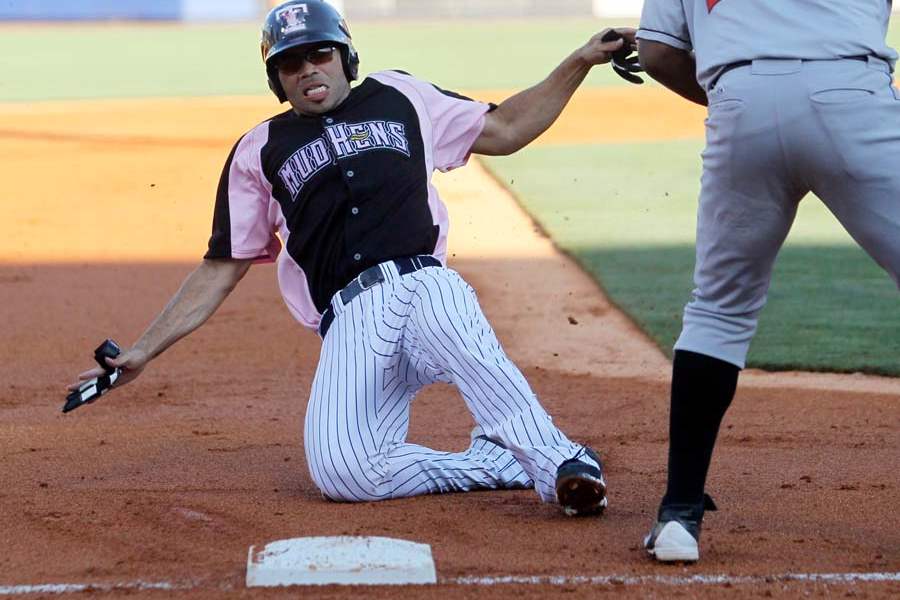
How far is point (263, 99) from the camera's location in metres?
18.3

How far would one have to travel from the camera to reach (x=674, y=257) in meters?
8.82

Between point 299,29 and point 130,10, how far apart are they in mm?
30380

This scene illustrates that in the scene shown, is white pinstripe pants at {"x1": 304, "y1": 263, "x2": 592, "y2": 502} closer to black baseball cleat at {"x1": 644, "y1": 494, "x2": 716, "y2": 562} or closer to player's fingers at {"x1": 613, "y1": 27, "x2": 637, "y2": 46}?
black baseball cleat at {"x1": 644, "y1": 494, "x2": 716, "y2": 562}

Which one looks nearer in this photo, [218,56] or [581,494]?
[581,494]

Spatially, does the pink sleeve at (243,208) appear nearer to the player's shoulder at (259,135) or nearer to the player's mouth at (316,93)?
the player's shoulder at (259,135)

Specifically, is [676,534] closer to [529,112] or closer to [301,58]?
[529,112]

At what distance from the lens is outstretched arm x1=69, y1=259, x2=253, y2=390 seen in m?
3.93

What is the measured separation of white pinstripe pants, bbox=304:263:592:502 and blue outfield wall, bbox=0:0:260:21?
3006 cm

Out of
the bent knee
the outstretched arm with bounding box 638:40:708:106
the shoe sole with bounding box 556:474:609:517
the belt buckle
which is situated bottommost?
the bent knee

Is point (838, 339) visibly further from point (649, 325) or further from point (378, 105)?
point (378, 105)

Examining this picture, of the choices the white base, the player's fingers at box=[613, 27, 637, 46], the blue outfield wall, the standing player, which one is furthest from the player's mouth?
the blue outfield wall

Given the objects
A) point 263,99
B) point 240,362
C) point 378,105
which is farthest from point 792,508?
point 263,99

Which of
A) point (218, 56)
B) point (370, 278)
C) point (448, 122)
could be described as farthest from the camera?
point (218, 56)

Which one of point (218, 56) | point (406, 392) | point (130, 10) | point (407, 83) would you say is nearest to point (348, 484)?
point (406, 392)
